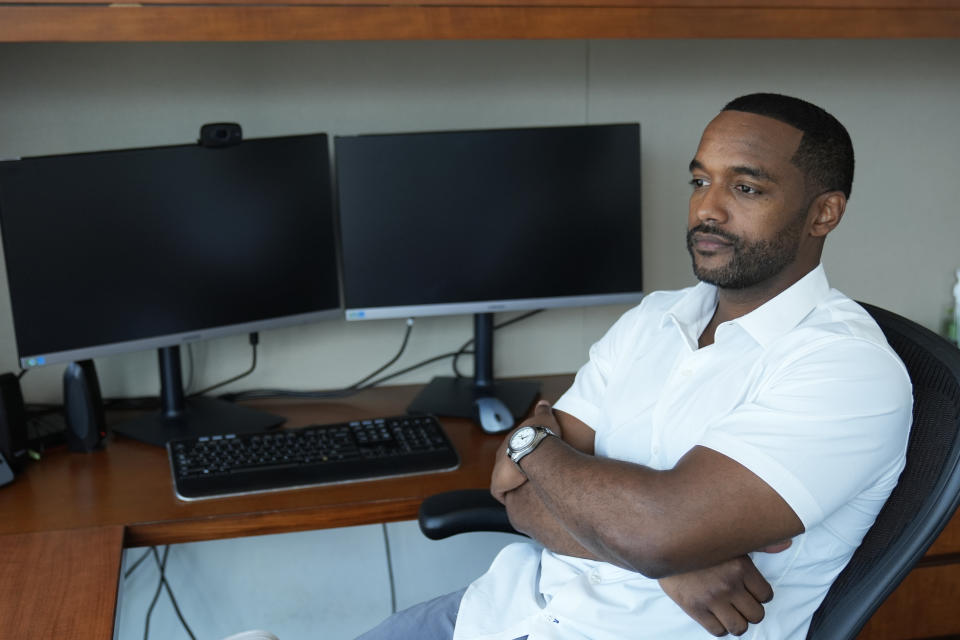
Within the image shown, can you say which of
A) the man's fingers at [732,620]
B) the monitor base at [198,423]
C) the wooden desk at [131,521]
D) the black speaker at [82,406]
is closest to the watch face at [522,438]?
the wooden desk at [131,521]

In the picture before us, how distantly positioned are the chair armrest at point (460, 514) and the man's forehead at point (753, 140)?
65 centimetres

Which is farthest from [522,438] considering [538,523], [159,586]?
[159,586]

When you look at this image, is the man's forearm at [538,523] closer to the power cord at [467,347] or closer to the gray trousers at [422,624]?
the gray trousers at [422,624]

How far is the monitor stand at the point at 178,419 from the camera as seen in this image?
1.92 meters

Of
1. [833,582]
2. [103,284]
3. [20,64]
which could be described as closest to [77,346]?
[103,284]

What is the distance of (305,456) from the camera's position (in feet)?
5.75

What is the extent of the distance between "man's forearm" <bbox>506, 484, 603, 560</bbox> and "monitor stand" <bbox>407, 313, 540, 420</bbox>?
491mm

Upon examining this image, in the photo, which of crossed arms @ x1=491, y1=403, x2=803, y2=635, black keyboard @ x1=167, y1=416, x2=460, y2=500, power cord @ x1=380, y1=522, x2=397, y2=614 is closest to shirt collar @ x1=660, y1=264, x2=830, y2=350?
crossed arms @ x1=491, y1=403, x2=803, y2=635

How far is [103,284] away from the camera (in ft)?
5.88

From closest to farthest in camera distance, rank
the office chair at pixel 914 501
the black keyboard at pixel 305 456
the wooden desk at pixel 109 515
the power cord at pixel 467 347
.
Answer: the office chair at pixel 914 501 → the wooden desk at pixel 109 515 → the black keyboard at pixel 305 456 → the power cord at pixel 467 347

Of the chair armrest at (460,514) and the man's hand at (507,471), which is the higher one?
the man's hand at (507,471)

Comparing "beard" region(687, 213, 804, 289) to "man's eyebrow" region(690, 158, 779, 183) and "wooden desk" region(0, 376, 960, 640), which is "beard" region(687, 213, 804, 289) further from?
"wooden desk" region(0, 376, 960, 640)

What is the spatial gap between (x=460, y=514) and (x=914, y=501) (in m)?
0.68

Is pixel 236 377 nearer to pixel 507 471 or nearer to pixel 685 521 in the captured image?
pixel 507 471
